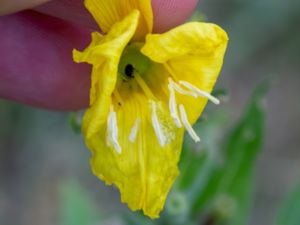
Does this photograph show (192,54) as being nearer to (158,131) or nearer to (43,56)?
(158,131)

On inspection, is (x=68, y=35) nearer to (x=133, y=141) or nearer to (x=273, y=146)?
(x=133, y=141)

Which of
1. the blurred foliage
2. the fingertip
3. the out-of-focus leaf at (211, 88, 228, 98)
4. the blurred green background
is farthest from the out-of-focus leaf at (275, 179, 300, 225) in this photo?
the fingertip

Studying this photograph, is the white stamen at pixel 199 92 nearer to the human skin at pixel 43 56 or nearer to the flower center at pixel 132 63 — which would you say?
the flower center at pixel 132 63

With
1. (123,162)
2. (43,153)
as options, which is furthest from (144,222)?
(43,153)

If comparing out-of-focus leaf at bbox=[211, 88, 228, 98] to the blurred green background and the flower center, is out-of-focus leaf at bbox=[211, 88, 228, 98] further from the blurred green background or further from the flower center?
the blurred green background

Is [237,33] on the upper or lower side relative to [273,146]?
upper

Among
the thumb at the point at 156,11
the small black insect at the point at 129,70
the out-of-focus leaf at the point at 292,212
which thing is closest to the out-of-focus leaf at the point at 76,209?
the out-of-focus leaf at the point at 292,212
